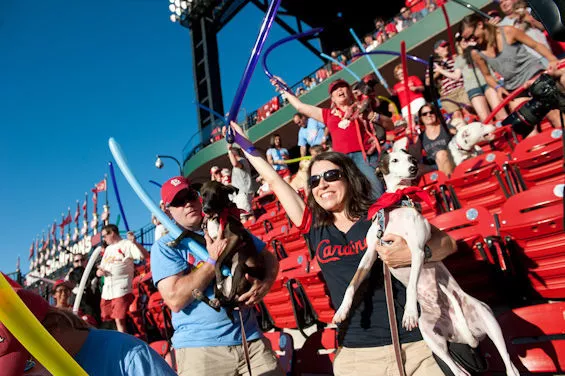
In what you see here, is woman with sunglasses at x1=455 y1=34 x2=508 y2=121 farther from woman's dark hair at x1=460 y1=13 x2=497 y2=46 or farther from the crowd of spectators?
woman's dark hair at x1=460 y1=13 x2=497 y2=46

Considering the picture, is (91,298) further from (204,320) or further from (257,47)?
(257,47)

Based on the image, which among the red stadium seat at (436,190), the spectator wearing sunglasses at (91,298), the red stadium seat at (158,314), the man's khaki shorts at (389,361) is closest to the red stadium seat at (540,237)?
the man's khaki shorts at (389,361)

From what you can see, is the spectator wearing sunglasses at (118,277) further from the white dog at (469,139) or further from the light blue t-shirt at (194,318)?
the white dog at (469,139)

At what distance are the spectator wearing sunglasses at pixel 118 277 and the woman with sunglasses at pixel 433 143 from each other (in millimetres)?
4321

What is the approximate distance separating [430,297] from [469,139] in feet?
11.5

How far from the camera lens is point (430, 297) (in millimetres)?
1972

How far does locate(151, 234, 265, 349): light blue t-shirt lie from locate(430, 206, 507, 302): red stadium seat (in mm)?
1730

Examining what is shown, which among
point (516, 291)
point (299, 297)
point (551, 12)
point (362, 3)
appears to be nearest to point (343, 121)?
point (299, 297)

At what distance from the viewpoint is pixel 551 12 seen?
2.85ft

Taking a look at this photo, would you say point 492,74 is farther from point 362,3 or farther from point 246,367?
point 362,3

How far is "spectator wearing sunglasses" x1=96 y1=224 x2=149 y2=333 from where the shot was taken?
569 cm

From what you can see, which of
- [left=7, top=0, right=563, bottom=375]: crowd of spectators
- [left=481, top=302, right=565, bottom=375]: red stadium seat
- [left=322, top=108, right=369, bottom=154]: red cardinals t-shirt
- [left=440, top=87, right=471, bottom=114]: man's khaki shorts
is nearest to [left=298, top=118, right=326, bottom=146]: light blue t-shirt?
[left=7, top=0, right=563, bottom=375]: crowd of spectators

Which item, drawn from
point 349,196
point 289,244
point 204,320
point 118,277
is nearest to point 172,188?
point 204,320

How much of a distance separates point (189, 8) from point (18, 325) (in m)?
30.2
